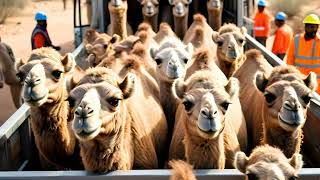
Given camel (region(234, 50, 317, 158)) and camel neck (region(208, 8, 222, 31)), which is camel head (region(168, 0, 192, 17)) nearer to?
camel neck (region(208, 8, 222, 31))

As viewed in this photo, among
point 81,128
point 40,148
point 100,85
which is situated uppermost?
point 100,85

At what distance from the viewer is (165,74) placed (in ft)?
21.4

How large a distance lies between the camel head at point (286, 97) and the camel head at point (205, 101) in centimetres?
40

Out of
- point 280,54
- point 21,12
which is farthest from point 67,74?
point 21,12

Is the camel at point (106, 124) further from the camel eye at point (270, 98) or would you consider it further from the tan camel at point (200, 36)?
the tan camel at point (200, 36)

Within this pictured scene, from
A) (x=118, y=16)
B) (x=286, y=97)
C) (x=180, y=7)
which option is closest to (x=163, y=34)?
(x=118, y=16)

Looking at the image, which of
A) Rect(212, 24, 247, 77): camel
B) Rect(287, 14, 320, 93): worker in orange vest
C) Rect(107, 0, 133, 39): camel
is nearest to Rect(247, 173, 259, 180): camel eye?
Rect(212, 24, 247, 77): camel

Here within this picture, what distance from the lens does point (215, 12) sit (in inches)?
405

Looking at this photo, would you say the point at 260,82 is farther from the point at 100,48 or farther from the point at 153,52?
the point at 100,48

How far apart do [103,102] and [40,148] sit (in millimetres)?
1321

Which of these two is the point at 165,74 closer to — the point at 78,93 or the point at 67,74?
the point at 67,74

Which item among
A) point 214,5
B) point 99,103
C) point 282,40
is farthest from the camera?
point 282,40

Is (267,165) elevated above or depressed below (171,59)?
below

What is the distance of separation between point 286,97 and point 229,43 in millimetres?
3088
